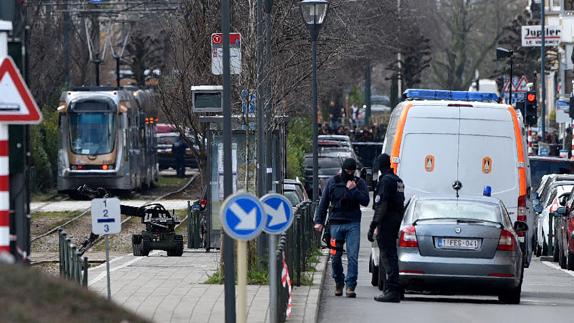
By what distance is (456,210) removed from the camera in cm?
1972

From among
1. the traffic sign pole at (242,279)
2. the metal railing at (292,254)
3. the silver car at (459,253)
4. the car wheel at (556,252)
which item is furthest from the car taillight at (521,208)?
the traffic sign pole at (242,279)

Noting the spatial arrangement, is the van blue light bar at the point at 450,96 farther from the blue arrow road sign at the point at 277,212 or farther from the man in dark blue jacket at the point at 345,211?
the blue arrow road sign at the point at 277,212

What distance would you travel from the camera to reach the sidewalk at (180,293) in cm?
1627

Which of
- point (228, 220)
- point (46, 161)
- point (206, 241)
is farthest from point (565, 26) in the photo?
point (228, 220)

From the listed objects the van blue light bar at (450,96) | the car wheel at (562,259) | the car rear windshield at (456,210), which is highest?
the van blue light bar at (450,96)

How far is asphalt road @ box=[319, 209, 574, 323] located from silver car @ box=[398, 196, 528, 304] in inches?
11.0

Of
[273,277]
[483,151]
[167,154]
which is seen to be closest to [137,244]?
[483,151]

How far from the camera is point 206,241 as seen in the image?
1187 inches

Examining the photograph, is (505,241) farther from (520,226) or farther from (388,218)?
(520,226)

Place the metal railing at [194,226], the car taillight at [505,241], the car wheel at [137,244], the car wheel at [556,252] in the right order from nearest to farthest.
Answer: the car taillight at [505,241]
the car wheel at [137,244]
the car wheel at [556,252]
the metal railing at [194,226]

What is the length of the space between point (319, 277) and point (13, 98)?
10.9m

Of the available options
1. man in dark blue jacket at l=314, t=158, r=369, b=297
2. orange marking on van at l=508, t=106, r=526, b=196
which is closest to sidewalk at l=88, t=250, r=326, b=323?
man in dark blue jacket at l=314, t=158, r=369, b=297

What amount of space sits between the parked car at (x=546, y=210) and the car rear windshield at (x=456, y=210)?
1206 cm

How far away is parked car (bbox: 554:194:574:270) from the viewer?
2670 cm
